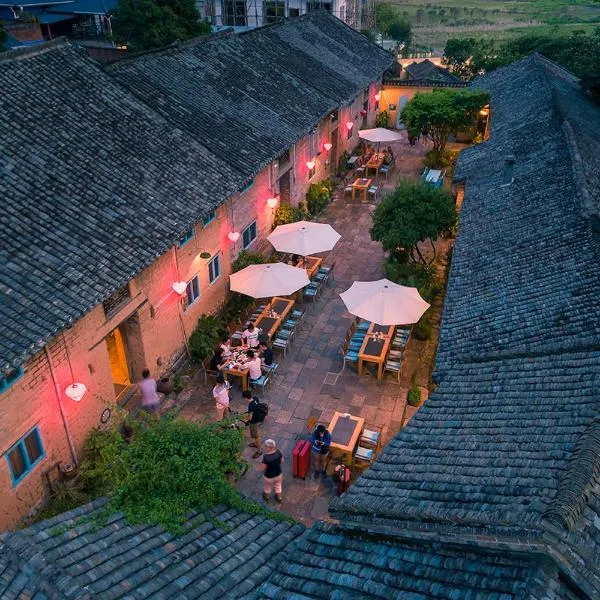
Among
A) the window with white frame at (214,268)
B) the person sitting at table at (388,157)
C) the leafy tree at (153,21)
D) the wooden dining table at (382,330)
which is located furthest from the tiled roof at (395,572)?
the leafy tree at (153,21)

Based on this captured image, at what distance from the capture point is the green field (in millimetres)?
79500

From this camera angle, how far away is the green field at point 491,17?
3130 inches

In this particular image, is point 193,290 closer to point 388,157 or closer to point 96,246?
point 96,246

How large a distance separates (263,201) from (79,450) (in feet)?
38.6

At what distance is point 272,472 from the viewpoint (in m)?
12.2

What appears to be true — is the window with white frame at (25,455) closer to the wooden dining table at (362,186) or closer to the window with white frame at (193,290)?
the window with white frame at (193,290)

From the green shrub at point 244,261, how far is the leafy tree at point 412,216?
423 cm

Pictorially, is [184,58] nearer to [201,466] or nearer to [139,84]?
[139,84]

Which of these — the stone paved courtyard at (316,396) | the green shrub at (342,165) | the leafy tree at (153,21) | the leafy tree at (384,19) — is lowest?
the stone paved courtyard at (316,396)

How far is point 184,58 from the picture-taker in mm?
22312

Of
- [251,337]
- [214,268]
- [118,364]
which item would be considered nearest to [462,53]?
[214,268]

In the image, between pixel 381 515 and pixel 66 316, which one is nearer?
pixel 381 515

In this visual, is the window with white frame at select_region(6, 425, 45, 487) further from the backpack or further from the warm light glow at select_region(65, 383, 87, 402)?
the backpack

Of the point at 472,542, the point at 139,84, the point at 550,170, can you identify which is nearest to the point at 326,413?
the point at 472,542
